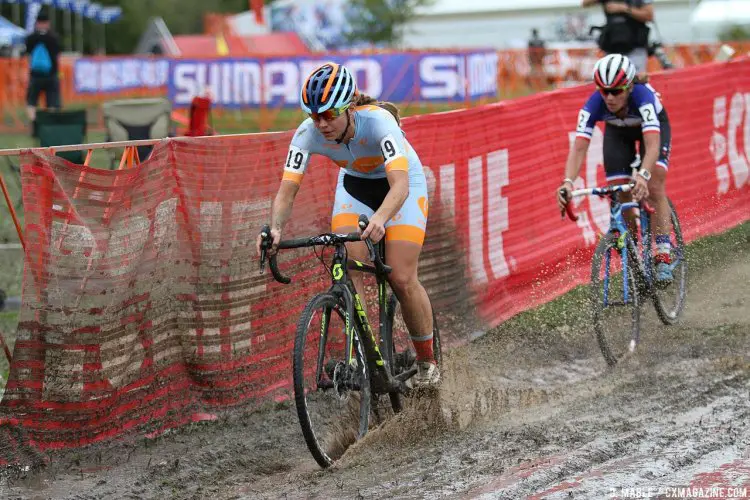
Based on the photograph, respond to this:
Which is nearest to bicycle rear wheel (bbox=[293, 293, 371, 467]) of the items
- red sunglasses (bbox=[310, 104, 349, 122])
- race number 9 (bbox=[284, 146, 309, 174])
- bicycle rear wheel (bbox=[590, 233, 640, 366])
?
race number 9 (bbox=[284, 146, 309, 174])

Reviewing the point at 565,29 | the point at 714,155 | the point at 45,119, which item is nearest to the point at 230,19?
the point at 565,29

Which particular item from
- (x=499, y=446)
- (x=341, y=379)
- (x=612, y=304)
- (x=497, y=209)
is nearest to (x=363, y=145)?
(x=341, y=379)

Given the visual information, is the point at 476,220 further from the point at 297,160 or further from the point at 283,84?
the point at 283,84

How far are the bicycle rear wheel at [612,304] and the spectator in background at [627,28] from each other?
181 inches

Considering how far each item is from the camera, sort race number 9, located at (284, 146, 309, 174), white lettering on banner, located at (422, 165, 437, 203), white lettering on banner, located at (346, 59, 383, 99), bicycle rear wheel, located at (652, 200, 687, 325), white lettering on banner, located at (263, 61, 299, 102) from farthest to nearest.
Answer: white lettering on banner, located at (346, 59, 383, 99)
white lettering on banner, located at (263, 61, 299, 102)
bicycle rear wheel, located at (652, 200, 687, 325)
white lettering on banner, located at (422, 165, 437, 203)
race number 9, located at (284, 146, 309, 174)

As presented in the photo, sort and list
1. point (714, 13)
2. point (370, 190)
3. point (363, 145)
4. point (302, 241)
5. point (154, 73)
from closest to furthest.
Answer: point (302, 241)
point (363, 145)
point (370, 190)
point (154, 73)
point (714, 13)

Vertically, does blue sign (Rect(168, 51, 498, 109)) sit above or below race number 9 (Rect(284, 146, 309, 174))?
above

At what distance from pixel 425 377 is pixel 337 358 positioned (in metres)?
0.97

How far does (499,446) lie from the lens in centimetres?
598

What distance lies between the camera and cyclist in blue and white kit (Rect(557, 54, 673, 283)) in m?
8.20

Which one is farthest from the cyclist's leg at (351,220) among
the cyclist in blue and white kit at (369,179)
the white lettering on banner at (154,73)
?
the white lettering on banner at (154,73)

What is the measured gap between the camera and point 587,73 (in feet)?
109

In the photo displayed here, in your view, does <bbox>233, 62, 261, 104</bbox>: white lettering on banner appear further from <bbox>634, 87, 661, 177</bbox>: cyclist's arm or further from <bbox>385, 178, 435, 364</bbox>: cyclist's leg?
<bbox>385, 178, 435, 364</bbox>: cyclist's leg

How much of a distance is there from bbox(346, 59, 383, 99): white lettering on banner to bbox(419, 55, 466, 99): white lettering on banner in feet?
3.35
